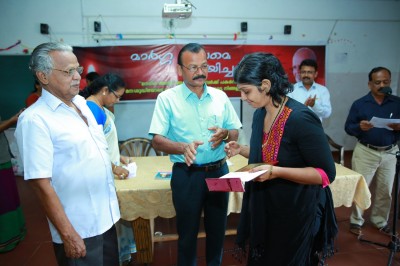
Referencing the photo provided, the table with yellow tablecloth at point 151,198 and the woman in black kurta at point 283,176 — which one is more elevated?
the woman in black kurta at point 283,176

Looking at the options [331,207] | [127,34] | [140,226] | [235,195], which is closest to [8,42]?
[127,34]

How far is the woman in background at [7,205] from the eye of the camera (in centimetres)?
275

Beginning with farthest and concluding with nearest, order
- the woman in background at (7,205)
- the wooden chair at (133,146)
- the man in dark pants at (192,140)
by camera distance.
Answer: the wooden chair at (133,146) < the woman in background at (7,205) < the man in dark pants at (192,140)

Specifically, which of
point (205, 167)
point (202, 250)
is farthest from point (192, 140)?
point (202, 250)

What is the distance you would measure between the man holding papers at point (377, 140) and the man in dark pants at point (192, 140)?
5.68 ft

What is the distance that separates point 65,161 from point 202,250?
1.94 metres

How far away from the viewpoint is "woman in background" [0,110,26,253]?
9.01 feet

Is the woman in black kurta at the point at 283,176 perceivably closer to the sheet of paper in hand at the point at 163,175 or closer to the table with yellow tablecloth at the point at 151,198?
the table with yellow tablecloth at the point at 151,198

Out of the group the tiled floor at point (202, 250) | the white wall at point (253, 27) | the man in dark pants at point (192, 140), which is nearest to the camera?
the man in dark pants at point (192, 140)

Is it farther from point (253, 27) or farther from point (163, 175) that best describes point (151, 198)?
point (253, 27)

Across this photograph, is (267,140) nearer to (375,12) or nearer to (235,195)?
(235,195)

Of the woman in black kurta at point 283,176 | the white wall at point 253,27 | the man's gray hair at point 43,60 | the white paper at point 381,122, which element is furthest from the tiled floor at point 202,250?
the white wall at point 253,27

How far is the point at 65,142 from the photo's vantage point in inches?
50.5

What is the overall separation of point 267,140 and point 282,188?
0.81ft
